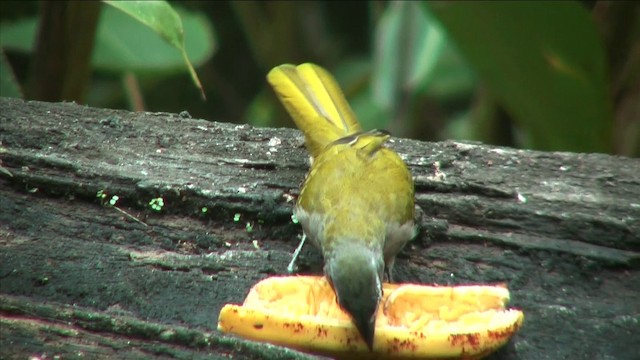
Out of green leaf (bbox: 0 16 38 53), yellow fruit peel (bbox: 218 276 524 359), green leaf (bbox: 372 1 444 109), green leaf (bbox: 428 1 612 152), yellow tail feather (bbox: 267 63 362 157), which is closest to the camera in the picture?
yellow fruit peel (bbox: 218 276 524 359)

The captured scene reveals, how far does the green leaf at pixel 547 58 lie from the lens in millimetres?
4465

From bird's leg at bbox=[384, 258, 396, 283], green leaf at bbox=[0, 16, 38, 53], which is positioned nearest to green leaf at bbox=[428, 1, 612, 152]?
bird's leg at bbox=[384, 258, 396, 283]

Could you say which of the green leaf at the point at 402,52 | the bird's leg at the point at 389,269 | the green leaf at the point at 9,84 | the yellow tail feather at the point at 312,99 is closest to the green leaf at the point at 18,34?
the green leaf at the point at 9,84

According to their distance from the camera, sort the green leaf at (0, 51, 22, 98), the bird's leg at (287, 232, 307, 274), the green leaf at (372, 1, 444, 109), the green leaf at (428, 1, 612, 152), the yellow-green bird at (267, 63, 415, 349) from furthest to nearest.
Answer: the green leaf at (372, 1, 444, 109), the green leaf at (428, 1, 612, 152), the green leaf at (0, 51, 22, 98), the bird's leg at (287, 232, 307, 274), the yellow-green bird at (267, 63, 415, 349)

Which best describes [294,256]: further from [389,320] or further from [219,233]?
[389,320]

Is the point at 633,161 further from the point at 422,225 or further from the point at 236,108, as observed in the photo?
the point at 236,108

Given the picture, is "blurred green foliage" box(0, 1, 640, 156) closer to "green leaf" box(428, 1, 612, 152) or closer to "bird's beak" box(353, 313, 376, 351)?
"green leaf" box(428, 1, 612, 152)

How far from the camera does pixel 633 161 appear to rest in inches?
142

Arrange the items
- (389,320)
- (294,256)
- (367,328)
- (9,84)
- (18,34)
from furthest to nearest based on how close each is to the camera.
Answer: (18,34) < (9,84) < (294,256) < (389,320) < (367,328)

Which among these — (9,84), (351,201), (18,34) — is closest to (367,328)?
(351,201)

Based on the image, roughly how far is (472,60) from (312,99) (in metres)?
1.10

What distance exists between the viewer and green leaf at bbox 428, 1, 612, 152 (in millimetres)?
4465

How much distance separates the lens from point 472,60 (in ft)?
15.2

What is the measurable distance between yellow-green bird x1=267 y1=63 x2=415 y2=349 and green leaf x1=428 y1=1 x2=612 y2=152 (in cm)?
98
